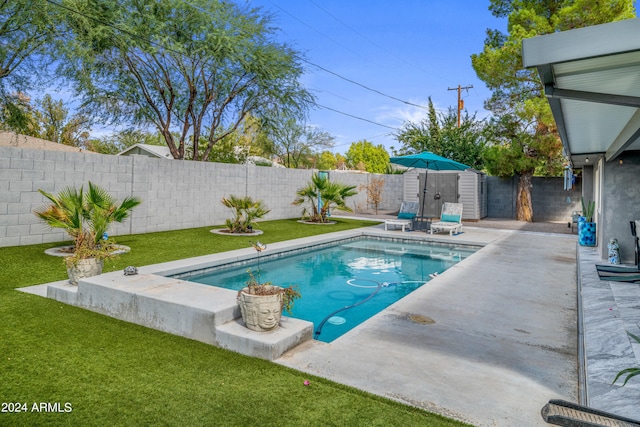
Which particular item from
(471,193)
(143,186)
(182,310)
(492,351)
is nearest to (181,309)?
(182,310)

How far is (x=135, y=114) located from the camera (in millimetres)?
16422

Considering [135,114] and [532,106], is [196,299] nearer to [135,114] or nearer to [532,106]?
[532,106]

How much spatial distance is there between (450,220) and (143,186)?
8.84 meters

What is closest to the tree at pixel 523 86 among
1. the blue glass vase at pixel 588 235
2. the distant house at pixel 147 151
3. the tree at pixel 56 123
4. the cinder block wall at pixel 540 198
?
the cinder block wall at pixel 540 198

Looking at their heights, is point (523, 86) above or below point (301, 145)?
below

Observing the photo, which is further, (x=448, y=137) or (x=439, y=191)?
(x=448, y=137)

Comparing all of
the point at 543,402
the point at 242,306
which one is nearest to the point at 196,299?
the point at 242,306

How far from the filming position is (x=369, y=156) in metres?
62.8

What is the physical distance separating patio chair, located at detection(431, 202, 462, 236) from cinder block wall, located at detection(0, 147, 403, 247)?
18.7 ft

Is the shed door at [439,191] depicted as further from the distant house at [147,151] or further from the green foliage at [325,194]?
the distant house at [147,151]

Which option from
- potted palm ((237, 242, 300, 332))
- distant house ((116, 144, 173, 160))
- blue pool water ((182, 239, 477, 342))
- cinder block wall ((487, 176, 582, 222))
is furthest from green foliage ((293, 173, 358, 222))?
distant house ((116, 144, 173, 160))

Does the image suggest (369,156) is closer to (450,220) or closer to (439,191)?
(439,191)

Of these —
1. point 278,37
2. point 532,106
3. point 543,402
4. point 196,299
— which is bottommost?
point 543,402

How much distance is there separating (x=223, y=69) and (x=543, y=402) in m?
15.4
